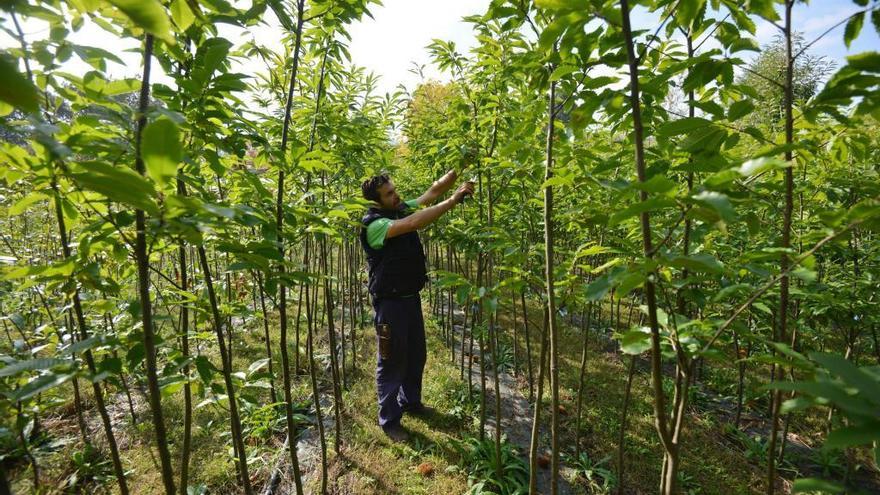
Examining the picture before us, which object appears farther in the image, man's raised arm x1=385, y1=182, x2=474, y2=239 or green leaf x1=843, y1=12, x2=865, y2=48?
man's raised arm x1=385, y1=182, x2=474, y2=239

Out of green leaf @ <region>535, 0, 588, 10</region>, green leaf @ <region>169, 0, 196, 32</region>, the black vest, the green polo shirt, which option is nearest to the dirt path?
the black vest

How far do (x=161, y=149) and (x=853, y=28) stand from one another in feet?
6.27

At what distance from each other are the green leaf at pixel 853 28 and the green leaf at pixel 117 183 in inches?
75.8

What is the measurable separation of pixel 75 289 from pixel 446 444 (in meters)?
3.09

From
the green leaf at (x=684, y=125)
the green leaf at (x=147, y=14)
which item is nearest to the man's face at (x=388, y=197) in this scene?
the green leaf at (x=684, y=125)

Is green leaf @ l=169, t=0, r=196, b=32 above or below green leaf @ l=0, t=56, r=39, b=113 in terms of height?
above

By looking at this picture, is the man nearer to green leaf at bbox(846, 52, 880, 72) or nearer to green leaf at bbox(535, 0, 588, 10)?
green leaf at bbox(535, 0, 588, 10)

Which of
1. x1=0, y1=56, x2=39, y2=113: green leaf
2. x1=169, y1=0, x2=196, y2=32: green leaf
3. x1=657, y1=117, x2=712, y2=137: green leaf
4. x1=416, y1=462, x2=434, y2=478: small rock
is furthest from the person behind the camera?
x1=416, y1=462, x2=434, y2=478: small rock

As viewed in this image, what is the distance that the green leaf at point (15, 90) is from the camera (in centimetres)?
53

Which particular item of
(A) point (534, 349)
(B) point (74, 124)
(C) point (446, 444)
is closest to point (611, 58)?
(B) point (74, 124)

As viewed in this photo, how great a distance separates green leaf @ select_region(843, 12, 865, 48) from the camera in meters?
1.18

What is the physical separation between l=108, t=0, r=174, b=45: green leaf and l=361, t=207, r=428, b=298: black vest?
289cm

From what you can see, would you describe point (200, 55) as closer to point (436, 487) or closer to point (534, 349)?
point (436, 487)

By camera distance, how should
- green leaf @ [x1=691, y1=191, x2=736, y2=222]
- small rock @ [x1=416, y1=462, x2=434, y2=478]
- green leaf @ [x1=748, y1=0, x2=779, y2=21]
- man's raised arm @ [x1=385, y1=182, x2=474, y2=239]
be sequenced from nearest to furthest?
1. green leaf @ [x1=691, y1=191, x2=736, y2=222]
2. green leaf @ [x1=748, y1=0, x2=779, y2=21]
3. man's raised arm @ [x1=385, y1=182, x2=474, y2=239]
4. small rock @ [x1=416, y1=462, x2=434, y2=478]
